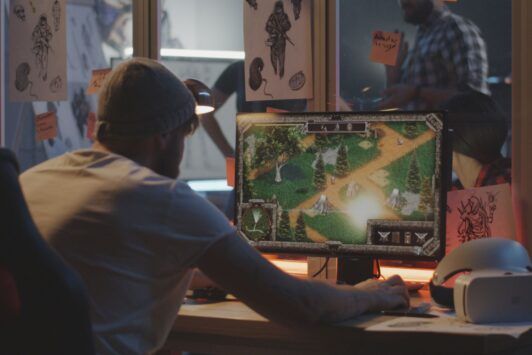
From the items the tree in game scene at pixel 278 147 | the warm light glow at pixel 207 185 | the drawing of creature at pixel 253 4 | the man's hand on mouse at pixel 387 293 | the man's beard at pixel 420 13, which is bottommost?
the man's hand on mouse at pixel 387 293

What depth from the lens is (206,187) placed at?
11.5ft

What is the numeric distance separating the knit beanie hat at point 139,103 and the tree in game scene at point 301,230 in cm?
71

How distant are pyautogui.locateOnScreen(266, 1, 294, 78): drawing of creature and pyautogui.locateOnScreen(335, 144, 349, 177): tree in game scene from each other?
534 millimetres

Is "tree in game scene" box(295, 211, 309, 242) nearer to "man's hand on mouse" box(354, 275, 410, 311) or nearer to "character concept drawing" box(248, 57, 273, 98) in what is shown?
"man's hand on mouse" box(354, 275, 410, 311)

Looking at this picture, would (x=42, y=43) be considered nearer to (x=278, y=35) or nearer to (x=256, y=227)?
(x=278, y=35)

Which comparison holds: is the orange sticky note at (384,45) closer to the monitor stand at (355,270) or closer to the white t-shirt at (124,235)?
the monitor stand at (355,270)

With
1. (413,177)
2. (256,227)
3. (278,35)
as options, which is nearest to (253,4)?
(278,35)

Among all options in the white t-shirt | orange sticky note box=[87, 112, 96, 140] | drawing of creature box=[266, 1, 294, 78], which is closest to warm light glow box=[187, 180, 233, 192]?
orange sticky note box=[87, 112, 96, 140]

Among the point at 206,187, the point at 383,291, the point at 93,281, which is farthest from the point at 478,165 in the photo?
the point at 93,281

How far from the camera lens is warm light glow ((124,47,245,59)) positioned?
11.2 feet

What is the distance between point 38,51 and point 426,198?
184 centimetres

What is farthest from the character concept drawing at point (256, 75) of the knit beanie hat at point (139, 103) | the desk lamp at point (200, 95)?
the knit beanie hat at point (139, 103)

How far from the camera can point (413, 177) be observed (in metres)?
2.37

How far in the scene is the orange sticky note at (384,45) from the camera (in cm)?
284
